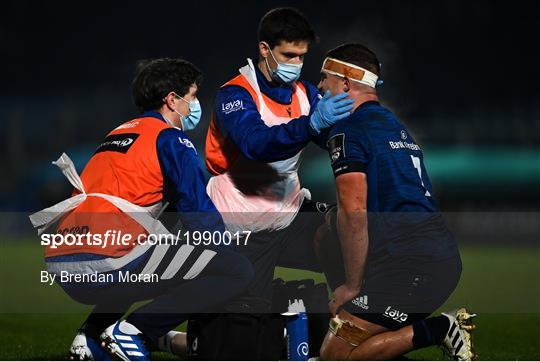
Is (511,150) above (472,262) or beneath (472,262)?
above

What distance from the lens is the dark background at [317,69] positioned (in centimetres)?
1838

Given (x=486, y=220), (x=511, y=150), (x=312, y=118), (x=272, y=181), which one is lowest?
(x=486, y=220)

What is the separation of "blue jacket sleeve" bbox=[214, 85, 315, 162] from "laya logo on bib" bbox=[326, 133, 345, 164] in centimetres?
12

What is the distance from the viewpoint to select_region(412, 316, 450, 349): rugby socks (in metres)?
4.46

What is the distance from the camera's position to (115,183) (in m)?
4.36

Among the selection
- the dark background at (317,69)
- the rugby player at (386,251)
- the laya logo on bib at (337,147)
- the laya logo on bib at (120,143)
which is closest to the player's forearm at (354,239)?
the rugby player at (386,251)

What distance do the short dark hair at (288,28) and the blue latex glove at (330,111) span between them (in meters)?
0.65

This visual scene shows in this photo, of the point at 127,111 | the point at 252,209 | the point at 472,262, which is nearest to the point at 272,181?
the point at 252,209

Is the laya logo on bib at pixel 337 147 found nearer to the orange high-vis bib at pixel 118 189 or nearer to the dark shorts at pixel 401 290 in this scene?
the dark shorts at pixel 401 290

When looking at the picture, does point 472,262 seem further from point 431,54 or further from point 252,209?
point 252,209

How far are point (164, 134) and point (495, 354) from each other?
270 centimetres

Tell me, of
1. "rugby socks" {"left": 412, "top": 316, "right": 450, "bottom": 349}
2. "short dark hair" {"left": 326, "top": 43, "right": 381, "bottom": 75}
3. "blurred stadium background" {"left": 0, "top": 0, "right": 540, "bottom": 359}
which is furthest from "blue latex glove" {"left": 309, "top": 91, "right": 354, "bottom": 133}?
"blurred stadium background" {"left": 0, "top": 0, "right": 540, "bottom": 359}

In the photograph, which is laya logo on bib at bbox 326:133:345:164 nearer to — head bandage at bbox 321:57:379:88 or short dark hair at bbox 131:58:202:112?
head bandage at bbox 321:57:379:88

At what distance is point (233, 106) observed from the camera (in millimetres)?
4840
